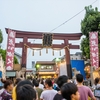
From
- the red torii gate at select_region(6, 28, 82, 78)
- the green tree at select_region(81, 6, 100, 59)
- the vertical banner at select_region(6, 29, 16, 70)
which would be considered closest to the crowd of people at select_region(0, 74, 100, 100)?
the vertical banner at select_region(6, 29, 16, 70)

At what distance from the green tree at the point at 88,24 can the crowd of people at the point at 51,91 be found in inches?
557

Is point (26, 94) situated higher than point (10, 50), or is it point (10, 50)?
point (10, 50)

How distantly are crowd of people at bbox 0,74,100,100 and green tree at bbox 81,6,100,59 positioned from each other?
14.1 meters

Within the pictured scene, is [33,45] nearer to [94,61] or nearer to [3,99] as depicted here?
[94,61]

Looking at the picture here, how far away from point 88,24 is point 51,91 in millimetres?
16438

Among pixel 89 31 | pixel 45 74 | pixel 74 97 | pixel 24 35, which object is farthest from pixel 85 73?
pixel 45 74

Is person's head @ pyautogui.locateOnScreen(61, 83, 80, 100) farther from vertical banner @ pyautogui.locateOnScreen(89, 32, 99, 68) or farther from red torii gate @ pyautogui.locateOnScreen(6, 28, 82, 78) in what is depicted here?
red torii gate @ pyautogui.locateOnScreen(6, 28, 82, 78)

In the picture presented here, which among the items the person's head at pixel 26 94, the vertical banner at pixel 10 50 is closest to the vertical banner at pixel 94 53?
the vertical banner at pixel 10 50

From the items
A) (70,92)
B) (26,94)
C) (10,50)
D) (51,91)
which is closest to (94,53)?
(10,50)

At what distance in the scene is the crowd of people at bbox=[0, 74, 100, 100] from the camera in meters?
2.16

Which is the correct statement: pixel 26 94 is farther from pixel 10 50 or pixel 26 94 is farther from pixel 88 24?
pixel 88 24

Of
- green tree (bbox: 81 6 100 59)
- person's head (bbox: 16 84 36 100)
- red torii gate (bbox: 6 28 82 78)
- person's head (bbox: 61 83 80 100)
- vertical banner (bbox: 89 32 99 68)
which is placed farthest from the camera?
red torii gate (bbox: 6 28 82 78)

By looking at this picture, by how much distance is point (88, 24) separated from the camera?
65.7ft

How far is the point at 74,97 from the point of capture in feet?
8.32
